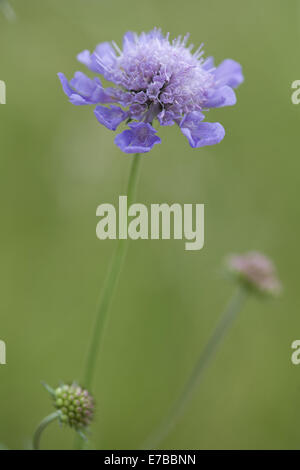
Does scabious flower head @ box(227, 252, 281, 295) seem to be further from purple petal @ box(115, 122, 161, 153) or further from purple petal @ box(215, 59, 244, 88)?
purple petal @ box(115, 122, 161, 153)

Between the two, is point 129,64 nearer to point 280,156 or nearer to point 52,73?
point 52,73

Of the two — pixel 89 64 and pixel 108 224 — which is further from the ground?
pixel 89 64

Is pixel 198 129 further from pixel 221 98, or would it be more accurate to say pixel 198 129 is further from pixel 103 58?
pixel 103 58

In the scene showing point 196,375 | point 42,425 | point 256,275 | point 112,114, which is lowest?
point 42,425

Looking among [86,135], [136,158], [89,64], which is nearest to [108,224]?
[136,158]

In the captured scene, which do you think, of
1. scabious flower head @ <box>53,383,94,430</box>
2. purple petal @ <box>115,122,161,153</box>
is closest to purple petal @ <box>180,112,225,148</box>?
purple petal @ <box>115,122,161,153</box>

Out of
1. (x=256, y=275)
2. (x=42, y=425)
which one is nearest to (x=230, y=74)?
(x=256, y=275)
